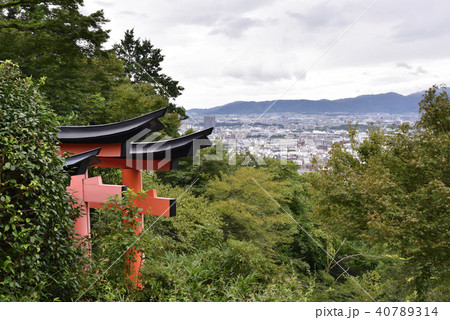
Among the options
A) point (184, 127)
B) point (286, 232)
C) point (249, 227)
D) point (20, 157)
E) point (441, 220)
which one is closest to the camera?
point (20, 157)

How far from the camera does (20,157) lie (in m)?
2.58

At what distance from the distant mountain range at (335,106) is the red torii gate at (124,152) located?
966 centimetres

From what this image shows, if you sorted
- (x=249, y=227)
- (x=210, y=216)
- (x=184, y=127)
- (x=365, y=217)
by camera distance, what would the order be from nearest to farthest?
(x=365, y=217), (x=210, y=216), (x=249, y=227), (x=184, y=127)

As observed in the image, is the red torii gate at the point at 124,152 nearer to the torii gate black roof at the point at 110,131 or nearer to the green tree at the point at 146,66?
the torii gate black roof at the point at 110,131

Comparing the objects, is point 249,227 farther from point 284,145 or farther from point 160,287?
point 160,287

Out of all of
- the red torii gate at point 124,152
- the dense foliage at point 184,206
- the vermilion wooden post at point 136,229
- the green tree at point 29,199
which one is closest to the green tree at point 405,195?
the dense foliage at point 184,206

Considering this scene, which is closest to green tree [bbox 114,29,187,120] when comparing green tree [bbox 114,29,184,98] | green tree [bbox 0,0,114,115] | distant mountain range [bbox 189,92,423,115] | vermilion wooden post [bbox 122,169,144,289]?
green tree [bbox 114,29,184,98]

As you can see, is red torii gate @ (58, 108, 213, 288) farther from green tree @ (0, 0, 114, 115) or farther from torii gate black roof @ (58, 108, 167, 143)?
green tree @ (0, 0, 114, 115)

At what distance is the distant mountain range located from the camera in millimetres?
15172

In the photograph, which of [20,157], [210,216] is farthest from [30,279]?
[210,216]

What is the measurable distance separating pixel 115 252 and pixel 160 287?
0.67 m

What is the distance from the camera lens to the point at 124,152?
465cm

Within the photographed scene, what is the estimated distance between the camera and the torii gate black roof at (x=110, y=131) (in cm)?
459

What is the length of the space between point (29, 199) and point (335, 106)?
1583cm
